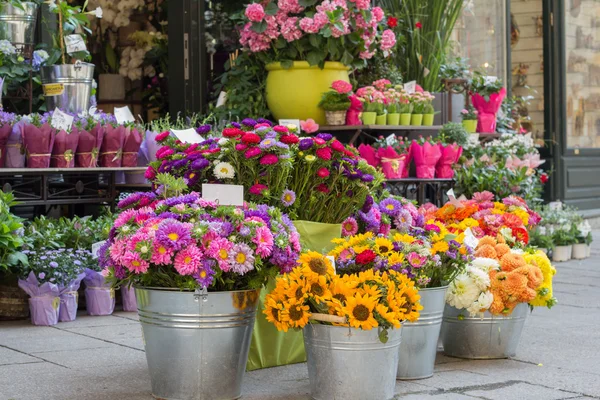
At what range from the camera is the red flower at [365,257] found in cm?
385

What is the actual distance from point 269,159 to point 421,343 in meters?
0.97

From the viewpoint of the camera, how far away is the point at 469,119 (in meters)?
8.51

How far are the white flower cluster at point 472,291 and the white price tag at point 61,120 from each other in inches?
104

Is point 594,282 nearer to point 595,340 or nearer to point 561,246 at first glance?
point 561,246

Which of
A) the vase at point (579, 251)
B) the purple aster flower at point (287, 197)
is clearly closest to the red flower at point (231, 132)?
the purple aster flower at point (287, 197)

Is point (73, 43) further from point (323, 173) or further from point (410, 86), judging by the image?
point (323, 173)

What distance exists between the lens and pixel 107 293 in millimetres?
5621

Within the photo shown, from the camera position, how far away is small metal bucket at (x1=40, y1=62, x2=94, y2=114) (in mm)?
6340

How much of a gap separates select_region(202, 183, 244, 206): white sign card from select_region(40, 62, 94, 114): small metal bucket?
274 centimetres

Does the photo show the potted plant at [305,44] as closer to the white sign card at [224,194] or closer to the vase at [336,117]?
the vase at [336,117]

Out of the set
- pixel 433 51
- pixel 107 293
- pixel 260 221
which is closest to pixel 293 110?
pixel 433 51

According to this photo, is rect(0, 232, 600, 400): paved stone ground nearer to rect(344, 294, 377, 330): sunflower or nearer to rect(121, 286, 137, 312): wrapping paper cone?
rect(121, 286, 137, 312): wrapping paper cone

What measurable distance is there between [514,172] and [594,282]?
124 centimetres

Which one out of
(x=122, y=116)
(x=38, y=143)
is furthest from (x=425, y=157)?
(x=38, y=143)
